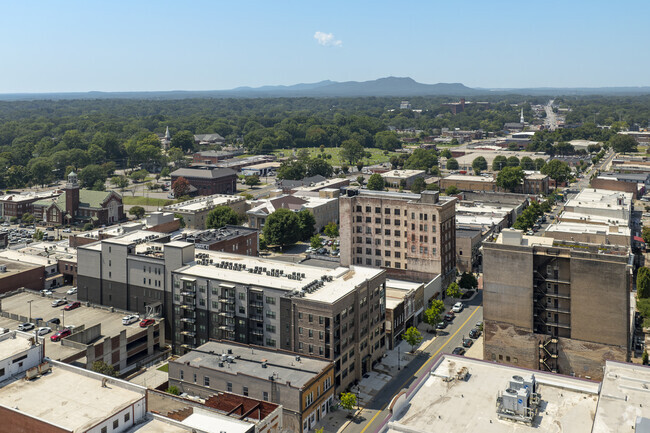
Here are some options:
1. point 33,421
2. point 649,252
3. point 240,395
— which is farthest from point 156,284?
point 649,252

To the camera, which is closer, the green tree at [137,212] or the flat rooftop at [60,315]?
the flat rooftop at [60,315]

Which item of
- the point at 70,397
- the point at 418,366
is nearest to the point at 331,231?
the point at 418,366

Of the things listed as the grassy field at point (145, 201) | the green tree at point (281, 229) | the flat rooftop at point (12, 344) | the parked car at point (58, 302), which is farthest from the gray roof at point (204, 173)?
the flat rooftop at point (12, 344)

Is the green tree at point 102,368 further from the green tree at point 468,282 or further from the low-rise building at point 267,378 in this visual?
the green tree at point 468,282

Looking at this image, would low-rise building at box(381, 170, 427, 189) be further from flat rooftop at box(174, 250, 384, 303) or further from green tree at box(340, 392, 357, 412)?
green tree at box(340, 392, 357, 412)

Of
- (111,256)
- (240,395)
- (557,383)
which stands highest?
(111,256)

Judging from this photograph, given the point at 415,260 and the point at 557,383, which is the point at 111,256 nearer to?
the point at 415,260

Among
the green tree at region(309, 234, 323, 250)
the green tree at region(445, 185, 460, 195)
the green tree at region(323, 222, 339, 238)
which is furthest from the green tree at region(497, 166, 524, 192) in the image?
the green tree at region(309, 234, 323, 250)
